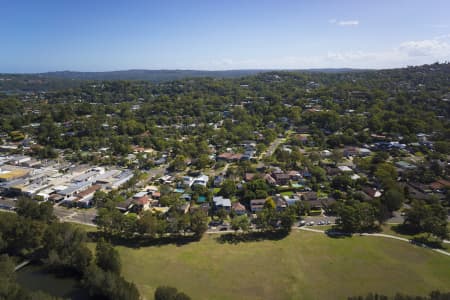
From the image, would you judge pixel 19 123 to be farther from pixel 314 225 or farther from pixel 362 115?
pixel 362 115

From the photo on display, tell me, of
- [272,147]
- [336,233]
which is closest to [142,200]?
[336,233]

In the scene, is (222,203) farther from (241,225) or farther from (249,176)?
(249,176)

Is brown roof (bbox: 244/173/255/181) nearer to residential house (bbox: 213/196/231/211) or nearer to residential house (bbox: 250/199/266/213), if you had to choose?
residential house (bbox: 250/199/266/213)

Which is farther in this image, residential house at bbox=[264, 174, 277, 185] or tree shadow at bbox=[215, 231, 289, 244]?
residential house at bbox=[264, 174, 277, 185]

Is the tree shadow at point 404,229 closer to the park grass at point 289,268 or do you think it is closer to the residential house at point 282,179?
the park grass at point 289,268

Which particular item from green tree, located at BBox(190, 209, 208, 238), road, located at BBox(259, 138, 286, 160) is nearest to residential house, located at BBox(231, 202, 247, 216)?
green tree, located at BBox(190, 209, 208, 238)

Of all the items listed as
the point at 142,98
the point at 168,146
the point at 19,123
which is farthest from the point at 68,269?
the point at 142,98
